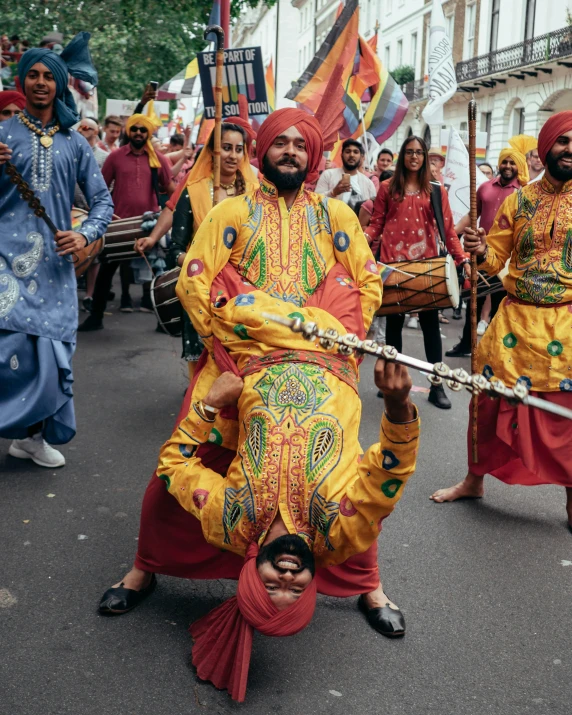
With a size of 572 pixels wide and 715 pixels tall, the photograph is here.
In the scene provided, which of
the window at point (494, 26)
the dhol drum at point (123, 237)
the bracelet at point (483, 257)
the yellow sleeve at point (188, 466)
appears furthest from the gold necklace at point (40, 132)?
the window at point (494, 26)

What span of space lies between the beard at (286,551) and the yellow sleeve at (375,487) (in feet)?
0.44

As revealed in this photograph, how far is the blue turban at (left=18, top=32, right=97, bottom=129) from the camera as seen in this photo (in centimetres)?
469

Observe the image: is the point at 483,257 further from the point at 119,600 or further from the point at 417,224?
the point at 119,600

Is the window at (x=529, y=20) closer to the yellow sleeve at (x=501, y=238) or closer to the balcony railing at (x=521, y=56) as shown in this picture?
the balcony railing at (x=521, y=56)

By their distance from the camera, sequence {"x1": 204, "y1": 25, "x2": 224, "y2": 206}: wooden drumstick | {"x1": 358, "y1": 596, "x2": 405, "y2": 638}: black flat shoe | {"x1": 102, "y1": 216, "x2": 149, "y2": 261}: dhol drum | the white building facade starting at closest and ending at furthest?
{"x1": 358, "y1": 596, "x2": 405, "y2": 638}: black flat shoe, {"x1": 204, "y1": 25, "x2": 224, "y2": 206}: wooden drumstick, {"x1": 102, "y1": 216, "x2": 149, "y2": 261}: dhol drum, the white building facade

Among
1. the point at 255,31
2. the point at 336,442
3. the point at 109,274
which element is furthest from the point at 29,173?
the point at 255,31

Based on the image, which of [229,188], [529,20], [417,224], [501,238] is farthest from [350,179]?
[529,20]

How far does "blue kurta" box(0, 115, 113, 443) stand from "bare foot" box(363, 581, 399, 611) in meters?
2.18

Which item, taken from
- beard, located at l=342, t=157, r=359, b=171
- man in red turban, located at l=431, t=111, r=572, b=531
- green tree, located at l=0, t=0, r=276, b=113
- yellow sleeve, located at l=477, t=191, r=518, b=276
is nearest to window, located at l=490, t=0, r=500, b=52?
green tree, located at l=0, t=0, r=276, b=113

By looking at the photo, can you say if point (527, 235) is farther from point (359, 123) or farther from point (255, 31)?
point (255, 31)

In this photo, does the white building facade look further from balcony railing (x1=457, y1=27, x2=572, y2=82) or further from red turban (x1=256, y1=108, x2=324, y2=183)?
red turban (x1=256, y1=108, x2=324, y2=183)

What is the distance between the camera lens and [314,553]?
3100 mm

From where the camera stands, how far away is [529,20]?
31375 millimetres

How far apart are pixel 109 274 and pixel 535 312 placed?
18.7ft
